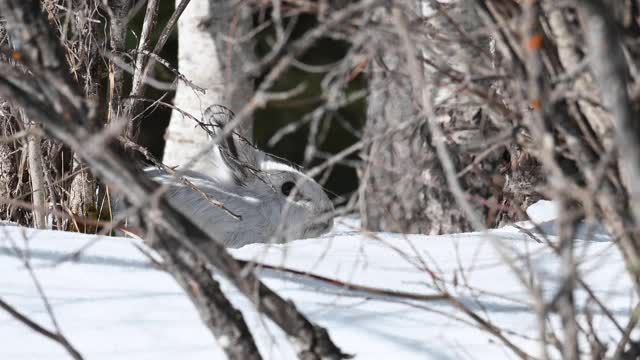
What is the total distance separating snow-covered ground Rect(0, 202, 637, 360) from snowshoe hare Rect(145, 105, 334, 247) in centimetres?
139

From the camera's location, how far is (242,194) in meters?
5.27

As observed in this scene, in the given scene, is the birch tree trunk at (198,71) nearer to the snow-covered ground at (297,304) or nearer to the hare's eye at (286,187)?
A: the hare's eye at (286,187)

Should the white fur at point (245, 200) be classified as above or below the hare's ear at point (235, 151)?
below

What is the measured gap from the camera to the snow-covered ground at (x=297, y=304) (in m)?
2.58

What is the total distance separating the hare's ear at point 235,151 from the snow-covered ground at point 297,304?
5.35 ft

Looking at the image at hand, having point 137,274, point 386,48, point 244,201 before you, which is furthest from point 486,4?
point 244,201

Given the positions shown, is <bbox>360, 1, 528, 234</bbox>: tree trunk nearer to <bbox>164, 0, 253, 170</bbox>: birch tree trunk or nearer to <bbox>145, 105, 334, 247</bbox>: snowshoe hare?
<bbox>145, 105, 334, 247</bbox>: snowshoe hare

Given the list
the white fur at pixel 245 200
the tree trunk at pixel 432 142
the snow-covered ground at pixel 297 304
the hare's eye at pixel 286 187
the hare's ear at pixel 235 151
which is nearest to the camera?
the tree trunk at pixel 432 142

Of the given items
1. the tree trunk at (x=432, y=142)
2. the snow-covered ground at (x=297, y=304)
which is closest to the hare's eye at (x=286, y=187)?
the tree trunk at (x=432, y=142)

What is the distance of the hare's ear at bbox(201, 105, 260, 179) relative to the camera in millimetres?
5152

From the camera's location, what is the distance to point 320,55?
37.2 ft

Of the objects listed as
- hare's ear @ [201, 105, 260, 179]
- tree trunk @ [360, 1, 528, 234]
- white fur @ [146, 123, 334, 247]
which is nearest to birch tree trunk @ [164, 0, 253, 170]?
tree trunk @ [360, 1, 528, 234]

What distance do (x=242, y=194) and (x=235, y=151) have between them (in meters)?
0.24

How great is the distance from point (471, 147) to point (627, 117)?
0.55 meters
